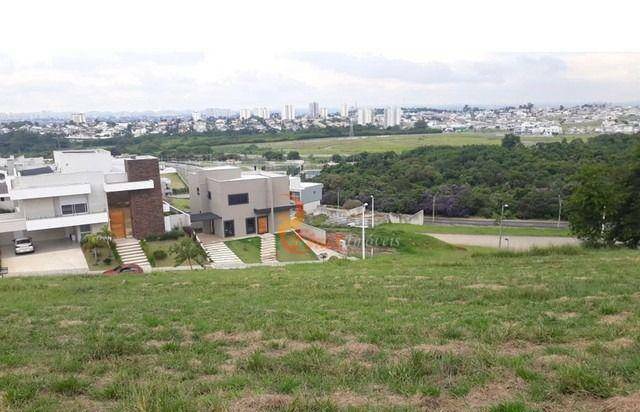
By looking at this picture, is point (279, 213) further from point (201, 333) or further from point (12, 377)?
point (12, 377)

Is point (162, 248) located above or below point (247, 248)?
above

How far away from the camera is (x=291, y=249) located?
3017cm

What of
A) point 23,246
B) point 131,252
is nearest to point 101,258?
point 131,252

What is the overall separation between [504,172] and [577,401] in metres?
54.3

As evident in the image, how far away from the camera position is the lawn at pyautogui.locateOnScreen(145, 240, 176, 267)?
24906 millimetres

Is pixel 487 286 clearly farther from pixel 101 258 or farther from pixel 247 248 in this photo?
pixel 101 258

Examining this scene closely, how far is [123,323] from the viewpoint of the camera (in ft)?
30.7

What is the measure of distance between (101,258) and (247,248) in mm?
8110

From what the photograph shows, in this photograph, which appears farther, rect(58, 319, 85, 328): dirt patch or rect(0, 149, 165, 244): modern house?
rect(0, 149, 165, 244): modern house

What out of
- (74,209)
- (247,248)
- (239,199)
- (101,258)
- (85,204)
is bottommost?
(247,248)

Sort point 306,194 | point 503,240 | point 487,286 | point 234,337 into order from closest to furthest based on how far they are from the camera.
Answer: point 234,337 < point 487,286 < point 503,240 < point 306,194

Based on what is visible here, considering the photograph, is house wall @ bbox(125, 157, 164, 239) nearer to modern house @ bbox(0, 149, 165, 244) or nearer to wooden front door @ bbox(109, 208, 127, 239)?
modern house @ bbox(0, 149, 165, 244)

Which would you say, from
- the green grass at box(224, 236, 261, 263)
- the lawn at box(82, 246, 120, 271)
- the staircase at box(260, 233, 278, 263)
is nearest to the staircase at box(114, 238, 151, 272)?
the lawn at box(82, 246, 120, 271)

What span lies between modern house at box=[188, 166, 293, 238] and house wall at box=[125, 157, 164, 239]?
2692 millimetres
